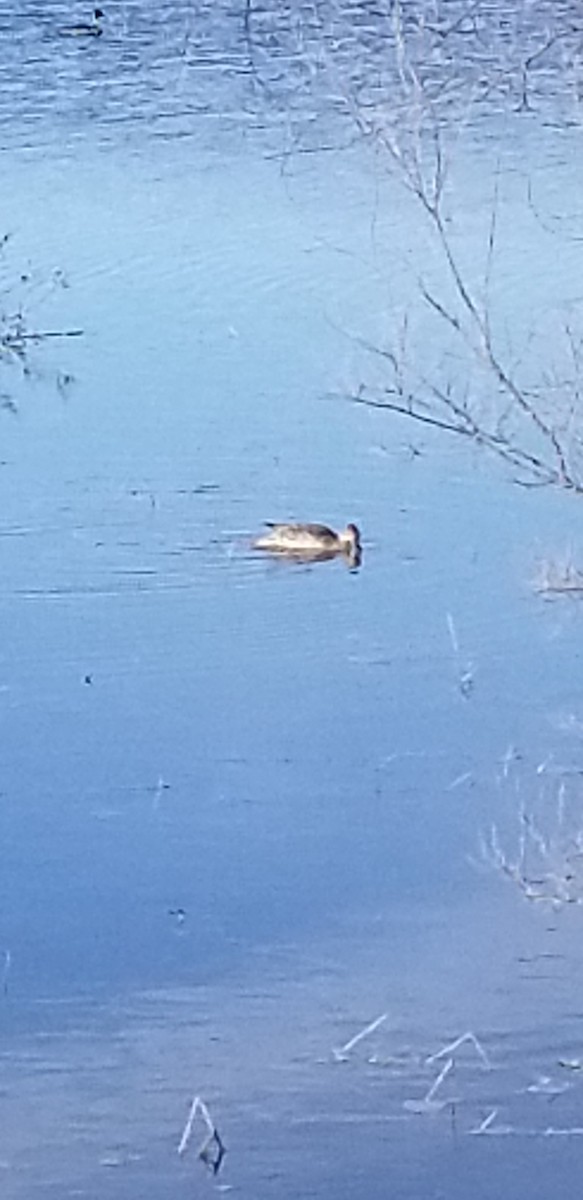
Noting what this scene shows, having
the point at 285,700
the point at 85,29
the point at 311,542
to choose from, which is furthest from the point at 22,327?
the point at 85,29

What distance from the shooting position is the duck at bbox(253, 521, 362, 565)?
9.10 meters

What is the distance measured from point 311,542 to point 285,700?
1.14 meters

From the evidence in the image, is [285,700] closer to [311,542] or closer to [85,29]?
[311,542]

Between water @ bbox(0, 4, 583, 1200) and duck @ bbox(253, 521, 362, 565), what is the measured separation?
57mm

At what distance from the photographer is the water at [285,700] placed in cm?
593

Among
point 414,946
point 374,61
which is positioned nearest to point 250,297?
point 374,61

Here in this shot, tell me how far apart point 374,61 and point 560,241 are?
2.60 meters

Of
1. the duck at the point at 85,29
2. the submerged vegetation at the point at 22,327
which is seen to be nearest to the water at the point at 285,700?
the submerged vegetation at the point at 22,327

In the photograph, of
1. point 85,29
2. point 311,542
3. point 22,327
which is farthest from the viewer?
point 85,29

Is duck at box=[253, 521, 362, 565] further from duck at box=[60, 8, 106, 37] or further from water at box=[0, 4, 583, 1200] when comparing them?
duck at box=[60, 8, 106, 37]

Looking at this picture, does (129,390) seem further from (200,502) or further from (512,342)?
(512,342)

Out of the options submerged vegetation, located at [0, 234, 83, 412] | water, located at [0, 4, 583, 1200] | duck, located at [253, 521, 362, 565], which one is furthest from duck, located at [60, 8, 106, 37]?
duck, located at [253, 521, 362, 565]

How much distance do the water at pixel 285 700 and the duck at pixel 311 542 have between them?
57 mm

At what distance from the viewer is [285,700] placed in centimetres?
806
